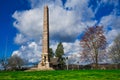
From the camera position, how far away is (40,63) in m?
59.1

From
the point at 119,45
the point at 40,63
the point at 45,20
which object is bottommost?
the point at 40,63

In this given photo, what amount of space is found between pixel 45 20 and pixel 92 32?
1305 cm

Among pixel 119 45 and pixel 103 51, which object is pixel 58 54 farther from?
pixel 103 51

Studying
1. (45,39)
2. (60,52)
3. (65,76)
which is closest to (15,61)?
(60,52)

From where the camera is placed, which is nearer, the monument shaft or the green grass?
the green grass

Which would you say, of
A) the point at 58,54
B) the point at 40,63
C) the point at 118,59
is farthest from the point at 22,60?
the point at 118,59

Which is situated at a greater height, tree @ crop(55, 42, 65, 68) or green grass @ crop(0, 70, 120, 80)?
tree @ crop(55, 42, 65, 68)

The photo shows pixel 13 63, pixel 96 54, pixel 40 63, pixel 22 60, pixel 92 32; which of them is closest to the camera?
pixel 96 54

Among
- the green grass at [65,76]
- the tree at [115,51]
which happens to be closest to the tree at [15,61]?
the tree at [115,51]

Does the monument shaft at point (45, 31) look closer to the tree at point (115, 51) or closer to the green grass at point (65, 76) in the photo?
the tree at point (115, 51)

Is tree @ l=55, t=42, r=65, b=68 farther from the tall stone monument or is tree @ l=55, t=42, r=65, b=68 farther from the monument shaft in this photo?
the monument shaft

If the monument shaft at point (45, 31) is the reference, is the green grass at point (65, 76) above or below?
below

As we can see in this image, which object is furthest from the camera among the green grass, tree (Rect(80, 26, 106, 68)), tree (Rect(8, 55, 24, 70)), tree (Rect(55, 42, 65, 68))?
tree (Rect(8, 55, 24, 70))

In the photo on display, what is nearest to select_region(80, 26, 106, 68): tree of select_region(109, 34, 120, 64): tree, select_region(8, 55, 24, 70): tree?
select_region(109, 34, 120, 64): tree
